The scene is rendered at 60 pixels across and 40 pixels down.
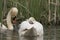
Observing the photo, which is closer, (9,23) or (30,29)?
(30,29)

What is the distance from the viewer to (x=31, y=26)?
35.0 feet

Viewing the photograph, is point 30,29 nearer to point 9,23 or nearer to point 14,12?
point 9,23

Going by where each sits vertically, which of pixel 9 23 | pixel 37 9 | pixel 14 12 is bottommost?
pixel 9 23

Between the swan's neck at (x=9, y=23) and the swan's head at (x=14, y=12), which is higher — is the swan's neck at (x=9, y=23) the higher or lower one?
the lower one

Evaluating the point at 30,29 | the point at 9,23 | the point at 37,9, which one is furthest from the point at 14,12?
the point at 30,29

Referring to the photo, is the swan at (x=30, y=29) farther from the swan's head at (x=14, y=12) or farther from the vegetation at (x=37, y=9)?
the vegetation at (x=37, y=9)

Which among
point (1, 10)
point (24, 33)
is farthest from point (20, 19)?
point (24, 33)

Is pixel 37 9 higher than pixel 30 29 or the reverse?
higher

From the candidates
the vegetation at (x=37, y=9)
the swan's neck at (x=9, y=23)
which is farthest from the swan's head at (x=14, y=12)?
the vegetation at (x=37, y=9)

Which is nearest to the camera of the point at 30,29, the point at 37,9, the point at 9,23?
the point at 30,29

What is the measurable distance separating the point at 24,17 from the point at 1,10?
1.30m

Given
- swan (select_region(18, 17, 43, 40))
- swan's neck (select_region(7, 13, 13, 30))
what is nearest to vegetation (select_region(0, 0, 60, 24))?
swan's neck (select_region(7, 13, 13, 30))

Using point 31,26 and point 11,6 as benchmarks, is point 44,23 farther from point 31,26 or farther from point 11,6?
point 31,26

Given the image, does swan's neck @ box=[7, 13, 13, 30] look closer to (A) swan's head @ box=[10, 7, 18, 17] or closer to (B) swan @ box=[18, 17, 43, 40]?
(A) swan's head @ box=[10, 7, 18, 17]
